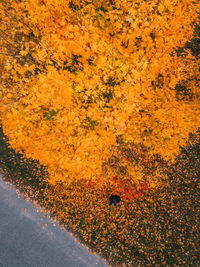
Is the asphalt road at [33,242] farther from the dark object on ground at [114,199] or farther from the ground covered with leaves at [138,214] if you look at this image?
the dark object on ground at [114,199]

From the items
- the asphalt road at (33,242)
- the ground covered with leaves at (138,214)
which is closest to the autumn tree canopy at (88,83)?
the ground covered with leaves at (138,214)

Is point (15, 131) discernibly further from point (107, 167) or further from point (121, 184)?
point (121, 184)

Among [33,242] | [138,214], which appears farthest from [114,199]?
[33,242]

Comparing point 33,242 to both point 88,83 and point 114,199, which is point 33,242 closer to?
point 114,199

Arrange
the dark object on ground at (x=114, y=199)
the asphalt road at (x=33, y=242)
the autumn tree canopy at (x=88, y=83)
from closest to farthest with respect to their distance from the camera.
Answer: the autumn tree canopy at (x=88, y=83)
the asphalt road at (x=33, y=242)
the dark object on ground at (x=114, y=199)

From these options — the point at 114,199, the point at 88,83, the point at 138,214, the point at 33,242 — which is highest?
the point at 88,83
